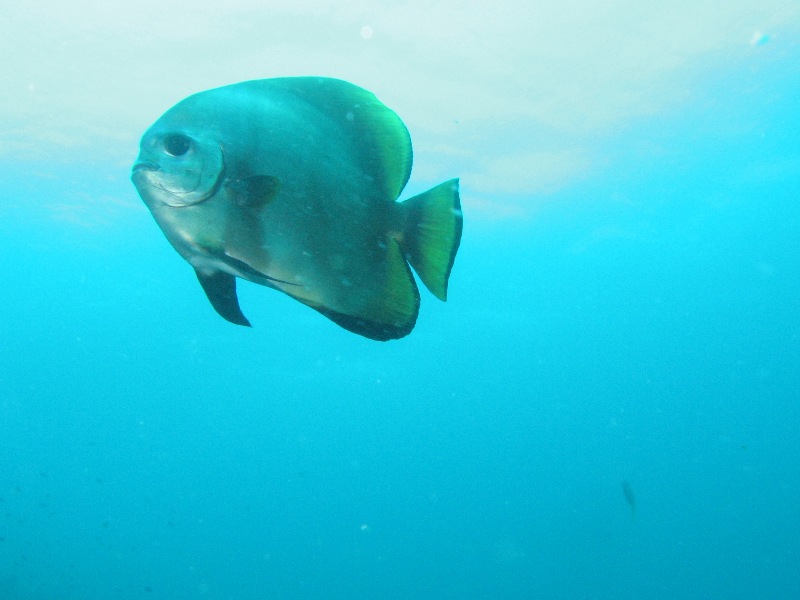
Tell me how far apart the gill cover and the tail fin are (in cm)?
36

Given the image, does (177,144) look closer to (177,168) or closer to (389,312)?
(177,168)

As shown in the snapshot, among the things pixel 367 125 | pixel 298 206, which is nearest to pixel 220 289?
pixel 298 206

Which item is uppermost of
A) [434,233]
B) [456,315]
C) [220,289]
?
[434,233]

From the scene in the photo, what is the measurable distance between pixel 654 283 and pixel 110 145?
107ft

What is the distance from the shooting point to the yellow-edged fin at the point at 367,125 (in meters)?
1.23

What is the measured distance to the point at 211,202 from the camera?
103cm

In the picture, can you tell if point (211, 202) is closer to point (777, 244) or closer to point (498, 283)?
point (498, 283)

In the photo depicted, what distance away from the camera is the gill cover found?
1012 mm

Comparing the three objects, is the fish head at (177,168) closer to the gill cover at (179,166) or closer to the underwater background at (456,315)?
the gill cover at (179,166)

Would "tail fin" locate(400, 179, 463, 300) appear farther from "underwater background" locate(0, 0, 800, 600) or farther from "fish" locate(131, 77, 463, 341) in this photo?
"underwater background" locate(0, 0, 800, 600)

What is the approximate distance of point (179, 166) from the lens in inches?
40.6

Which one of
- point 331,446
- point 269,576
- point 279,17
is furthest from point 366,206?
point 269,576

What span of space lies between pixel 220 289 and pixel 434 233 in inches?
16.3

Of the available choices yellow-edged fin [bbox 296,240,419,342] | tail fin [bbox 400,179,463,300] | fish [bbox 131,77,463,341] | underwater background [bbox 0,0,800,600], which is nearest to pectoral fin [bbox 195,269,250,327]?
fish [bbox 131,77,463,341]
